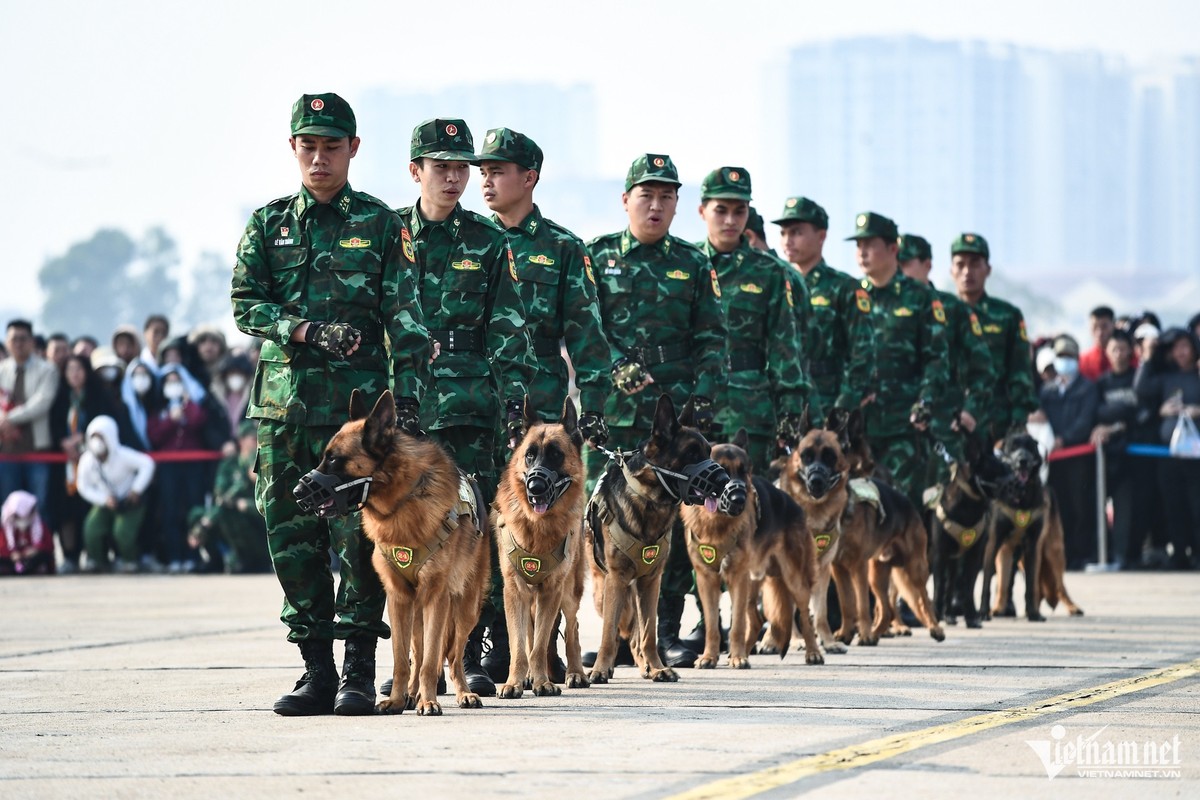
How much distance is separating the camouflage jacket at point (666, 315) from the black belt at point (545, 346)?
0.76 meters

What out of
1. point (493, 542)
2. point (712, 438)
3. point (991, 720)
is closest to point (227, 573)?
point (712, 438)

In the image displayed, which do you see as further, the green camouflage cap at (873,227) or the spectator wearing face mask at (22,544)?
the spectator wearing face mask at (22,544)

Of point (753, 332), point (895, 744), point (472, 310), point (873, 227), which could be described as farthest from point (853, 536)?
point (895, 744)

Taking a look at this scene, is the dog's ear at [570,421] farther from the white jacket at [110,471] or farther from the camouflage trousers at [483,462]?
the white jacket at [110,471]

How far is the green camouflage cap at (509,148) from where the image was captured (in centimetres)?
991

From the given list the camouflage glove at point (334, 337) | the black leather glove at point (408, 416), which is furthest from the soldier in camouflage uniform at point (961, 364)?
the camouflage glove at point (334, 337)

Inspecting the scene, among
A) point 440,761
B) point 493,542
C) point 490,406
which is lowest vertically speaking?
point 440,761

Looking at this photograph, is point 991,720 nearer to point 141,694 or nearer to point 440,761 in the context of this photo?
point 440,761

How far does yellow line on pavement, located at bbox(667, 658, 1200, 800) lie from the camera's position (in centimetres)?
632

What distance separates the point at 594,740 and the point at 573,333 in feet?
9.96

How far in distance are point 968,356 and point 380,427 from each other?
749cm

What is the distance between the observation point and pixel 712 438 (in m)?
11.6

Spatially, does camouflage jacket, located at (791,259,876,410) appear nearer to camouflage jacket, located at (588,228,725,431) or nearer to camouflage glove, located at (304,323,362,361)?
camouflage jacket, located at (588,228,725,431)

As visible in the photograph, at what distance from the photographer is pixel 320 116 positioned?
843cm
